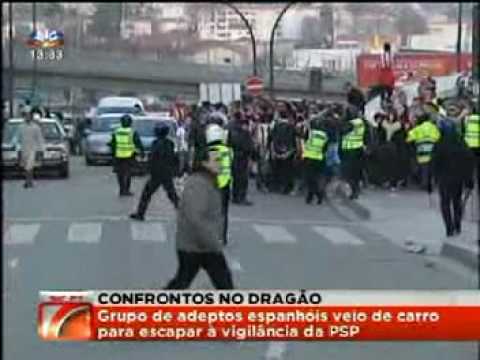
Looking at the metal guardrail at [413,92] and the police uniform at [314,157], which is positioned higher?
the metal guardrail at [413,92]

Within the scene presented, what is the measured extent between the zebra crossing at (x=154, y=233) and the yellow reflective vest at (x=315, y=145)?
3854 mm

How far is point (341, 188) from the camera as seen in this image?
94.0 ft

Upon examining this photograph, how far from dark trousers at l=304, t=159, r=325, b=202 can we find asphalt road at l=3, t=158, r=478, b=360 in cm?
33

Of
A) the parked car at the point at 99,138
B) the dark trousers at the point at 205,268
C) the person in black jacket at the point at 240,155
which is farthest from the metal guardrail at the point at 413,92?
the dark trousers at the point at 205,268

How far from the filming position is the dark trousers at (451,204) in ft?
66.0

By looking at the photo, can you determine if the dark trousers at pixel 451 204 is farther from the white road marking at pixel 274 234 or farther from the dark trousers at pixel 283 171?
the dark trousers at pixel 283 171

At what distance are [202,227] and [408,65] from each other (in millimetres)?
30917

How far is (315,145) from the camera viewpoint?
27078mm

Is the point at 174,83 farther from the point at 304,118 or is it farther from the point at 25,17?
the point at 25,17

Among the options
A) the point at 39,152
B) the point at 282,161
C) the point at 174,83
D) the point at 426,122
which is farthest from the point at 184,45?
the point at 39,152

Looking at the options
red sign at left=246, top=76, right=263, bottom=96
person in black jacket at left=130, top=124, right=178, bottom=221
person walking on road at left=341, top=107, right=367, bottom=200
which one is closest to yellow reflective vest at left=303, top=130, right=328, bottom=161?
person walking on road at left=341, top=107, right=367, bottom=200

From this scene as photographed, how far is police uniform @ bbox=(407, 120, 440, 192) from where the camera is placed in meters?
25.7

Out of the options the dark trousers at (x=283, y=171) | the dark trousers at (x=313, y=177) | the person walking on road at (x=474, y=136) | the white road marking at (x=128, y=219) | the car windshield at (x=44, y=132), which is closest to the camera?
the person walking on road at (x=474, y=136)

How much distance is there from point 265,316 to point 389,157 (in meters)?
22.4
